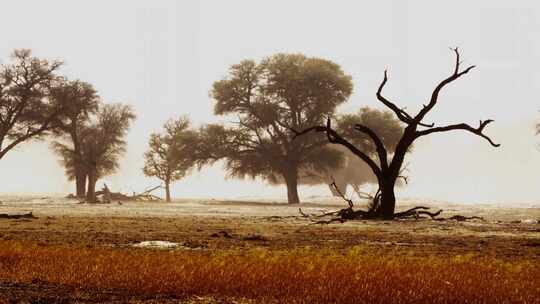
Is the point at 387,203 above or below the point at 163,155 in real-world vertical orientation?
below

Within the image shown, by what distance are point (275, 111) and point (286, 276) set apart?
49.3 m

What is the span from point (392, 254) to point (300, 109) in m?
46.5

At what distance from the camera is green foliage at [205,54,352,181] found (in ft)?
182

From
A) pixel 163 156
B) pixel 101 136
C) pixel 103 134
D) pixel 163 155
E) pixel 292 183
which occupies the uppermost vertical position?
pixel 103 134

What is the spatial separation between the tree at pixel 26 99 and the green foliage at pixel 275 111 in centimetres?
1305

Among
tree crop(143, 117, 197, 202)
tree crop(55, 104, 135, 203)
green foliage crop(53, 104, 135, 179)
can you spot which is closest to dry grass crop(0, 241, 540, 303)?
tree crop(55, 104, 135, 203)

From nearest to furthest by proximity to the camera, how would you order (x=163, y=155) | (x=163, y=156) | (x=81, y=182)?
(x=81, y=182)
(x=163, y=156)
(x=163, y=155)

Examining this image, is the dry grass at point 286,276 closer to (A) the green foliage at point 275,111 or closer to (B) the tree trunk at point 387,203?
(B) the tree trunk at point 387,203

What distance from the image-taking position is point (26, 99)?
50844 millimetres

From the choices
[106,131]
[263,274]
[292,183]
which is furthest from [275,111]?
[263,274]

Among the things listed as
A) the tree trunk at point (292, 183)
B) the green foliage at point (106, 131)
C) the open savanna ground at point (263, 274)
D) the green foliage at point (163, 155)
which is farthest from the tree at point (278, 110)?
the open savanna ground at point (263, 274)

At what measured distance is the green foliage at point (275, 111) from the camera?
182 feet

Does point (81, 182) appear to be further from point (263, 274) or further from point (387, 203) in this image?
point (263, 274)

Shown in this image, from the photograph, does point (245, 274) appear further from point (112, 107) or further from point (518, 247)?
point (112, 107)
